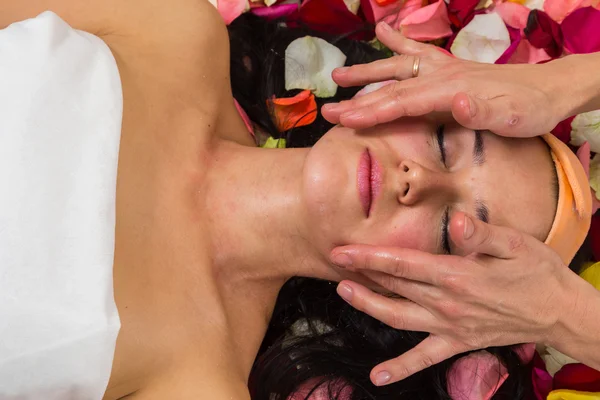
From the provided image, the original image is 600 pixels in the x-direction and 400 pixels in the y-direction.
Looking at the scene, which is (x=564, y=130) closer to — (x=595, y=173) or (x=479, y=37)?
(x=595, y=173)

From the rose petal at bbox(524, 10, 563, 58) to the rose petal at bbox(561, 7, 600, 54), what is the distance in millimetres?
24

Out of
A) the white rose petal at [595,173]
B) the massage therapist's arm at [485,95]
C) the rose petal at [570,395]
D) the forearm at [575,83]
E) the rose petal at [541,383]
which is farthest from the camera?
the white rose petal at [595,173]

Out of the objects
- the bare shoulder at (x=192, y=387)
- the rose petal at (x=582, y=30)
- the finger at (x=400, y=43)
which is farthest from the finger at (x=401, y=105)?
the rose petal at (x=582, y=30)

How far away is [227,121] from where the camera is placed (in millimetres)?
1569

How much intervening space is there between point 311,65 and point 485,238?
86cm

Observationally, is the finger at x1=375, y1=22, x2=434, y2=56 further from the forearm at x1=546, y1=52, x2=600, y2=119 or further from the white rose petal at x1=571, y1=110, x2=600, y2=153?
the white rose petal at x1=571, y1=110, x2=600, y2=153

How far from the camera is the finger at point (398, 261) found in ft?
3.68

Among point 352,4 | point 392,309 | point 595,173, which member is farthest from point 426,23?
point 392,309

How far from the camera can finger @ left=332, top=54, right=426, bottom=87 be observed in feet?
4.50

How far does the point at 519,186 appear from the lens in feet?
3.97

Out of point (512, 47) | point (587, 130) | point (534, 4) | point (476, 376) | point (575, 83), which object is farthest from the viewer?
point (534, 4)

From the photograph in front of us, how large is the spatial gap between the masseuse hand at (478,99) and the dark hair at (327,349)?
485mm

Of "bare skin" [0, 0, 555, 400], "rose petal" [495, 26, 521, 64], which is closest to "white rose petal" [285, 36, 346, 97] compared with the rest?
"bare skin" [0, 0, 555, 400]

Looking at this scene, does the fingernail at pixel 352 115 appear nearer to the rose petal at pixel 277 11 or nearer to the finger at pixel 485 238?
the finger at pixel 485 238
